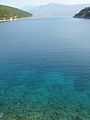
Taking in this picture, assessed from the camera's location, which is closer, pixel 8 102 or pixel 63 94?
pixel 8 102

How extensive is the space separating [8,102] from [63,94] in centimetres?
961

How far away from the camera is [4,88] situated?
48094 millimetres

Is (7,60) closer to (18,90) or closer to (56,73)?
(56,73)

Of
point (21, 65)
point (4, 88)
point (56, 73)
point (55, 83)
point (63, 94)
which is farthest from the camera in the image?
point (21, 65)

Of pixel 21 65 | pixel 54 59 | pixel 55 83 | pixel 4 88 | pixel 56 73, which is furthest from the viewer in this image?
pixel 54 59

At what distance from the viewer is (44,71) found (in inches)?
2366

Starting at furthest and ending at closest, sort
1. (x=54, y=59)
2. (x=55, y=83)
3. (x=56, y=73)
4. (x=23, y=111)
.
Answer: (x=54, y=59), (x=56, y=73), (x=55, y=83), (x=23, y=111)

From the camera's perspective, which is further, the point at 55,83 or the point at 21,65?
the point at 21,65

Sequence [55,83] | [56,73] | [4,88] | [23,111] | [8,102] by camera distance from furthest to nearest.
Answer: [56,73], [55,83], [4,88], [8,102], [23,111]

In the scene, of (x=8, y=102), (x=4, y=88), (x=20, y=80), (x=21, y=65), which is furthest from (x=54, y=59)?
(x=8, y=102)

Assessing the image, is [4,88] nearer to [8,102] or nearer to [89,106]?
[8,102]

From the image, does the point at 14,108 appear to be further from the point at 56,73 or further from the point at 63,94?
the point at 56,73

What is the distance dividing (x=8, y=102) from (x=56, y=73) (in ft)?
61.5

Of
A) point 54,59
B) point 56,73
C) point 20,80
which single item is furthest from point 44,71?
point 54,59
